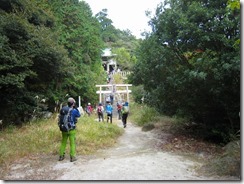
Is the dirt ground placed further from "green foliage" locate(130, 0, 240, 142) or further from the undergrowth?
"green foliage" locate(130, 0, 240, 142)

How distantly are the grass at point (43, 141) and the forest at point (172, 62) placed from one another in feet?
6.97

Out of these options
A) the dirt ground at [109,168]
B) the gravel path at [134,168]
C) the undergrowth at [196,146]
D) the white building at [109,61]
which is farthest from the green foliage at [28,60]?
the white building at [109,61]

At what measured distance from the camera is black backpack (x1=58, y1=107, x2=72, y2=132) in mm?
6539

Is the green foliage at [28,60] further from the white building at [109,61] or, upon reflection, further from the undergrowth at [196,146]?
the white building at [109,61]

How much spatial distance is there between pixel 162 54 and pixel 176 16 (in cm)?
134

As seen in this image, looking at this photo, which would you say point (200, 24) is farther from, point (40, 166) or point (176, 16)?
point (40, 166)

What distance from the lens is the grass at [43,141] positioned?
786 cm

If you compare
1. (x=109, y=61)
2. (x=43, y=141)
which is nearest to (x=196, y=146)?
(x=43, y=141)

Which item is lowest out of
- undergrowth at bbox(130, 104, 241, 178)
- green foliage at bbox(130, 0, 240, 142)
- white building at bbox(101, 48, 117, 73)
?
undergrowth at bbox(130, 104, 241, 178)

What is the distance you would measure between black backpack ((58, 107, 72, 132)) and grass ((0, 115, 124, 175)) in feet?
5.03

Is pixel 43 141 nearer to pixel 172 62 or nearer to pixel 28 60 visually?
pixel 28 60

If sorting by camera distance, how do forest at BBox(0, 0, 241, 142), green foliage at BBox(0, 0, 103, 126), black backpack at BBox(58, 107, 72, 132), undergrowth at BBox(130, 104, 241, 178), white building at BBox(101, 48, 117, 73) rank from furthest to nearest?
white building at BBox(101, 48, 117, 73), green foliage at BBox(0, 0, 103, 126), forest at BBox(0, 0, 241, 142), black backpack at BBox(58, 107, 72, 132), undergrowth at BBox(130, 104, 241, 178)

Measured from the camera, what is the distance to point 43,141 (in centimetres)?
884

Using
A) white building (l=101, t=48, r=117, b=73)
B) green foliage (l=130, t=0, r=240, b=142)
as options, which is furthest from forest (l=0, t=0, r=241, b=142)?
white building (l=101, t=48, r=117, b=73)
